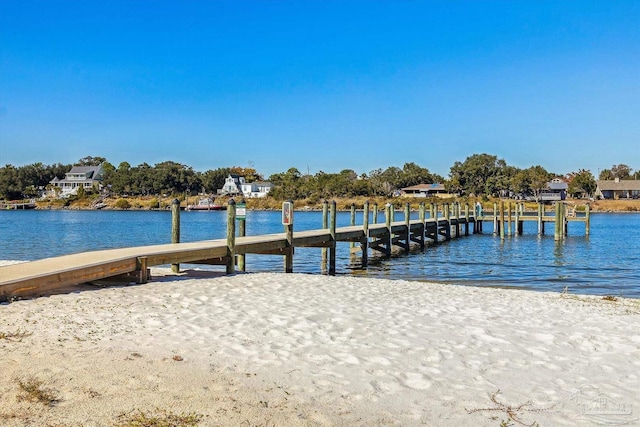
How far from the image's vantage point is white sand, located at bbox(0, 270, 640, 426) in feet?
16.1

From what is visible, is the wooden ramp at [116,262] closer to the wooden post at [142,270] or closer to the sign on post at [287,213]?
the wooden post at [142,270]

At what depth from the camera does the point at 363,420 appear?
188 inches

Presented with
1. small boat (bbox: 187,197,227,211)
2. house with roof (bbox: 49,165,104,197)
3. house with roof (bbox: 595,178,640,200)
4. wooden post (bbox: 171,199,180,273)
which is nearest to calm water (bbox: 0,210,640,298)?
wooden post (bbox: 171,199,180,273)

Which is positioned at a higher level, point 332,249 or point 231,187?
point 231,187

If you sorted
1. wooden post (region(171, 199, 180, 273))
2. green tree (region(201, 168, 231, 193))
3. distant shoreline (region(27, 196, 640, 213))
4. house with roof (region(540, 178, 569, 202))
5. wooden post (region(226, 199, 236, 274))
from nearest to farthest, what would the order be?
wooden post (region(226, 199, 236, 274)), wooden post (region(171, 199, 180, 273)), distant shoreline (region(27, 196, 640, 213)), house with roof (region(540, 178, 569, 202)), green tree (region(201, 168, 231, 193))

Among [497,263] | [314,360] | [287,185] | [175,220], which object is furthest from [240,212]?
[287,185]

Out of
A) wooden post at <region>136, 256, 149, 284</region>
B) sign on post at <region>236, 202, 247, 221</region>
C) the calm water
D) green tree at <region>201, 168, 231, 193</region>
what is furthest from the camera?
green tree at <region>201, 168, 231, 193</region>

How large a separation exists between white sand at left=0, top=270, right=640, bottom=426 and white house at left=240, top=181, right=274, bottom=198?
451 ft

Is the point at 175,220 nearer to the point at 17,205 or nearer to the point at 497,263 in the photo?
the point at 497,263

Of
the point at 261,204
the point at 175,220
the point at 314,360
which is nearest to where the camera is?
the point at 314,360

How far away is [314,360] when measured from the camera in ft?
20.9

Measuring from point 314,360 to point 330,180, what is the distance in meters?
130

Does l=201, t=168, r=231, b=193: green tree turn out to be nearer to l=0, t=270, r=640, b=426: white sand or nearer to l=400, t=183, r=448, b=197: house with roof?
l=400, t=183, r=448, b=197: house with roof

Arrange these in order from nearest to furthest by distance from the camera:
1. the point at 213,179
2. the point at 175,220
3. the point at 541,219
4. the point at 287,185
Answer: the point at 175,220 < the point at 541,219 < the point at 287,185 < the point at 213,179
